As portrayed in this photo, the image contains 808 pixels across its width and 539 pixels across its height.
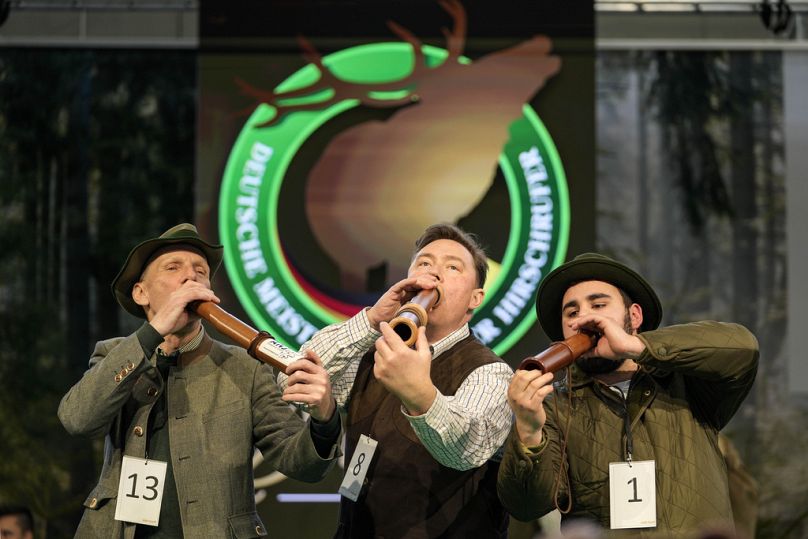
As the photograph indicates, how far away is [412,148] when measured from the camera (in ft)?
18.0

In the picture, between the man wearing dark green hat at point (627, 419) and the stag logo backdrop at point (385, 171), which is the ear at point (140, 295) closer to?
the man wearing dark green hat at point (627, 419)

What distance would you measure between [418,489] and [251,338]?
2.12ft

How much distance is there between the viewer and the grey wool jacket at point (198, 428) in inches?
126

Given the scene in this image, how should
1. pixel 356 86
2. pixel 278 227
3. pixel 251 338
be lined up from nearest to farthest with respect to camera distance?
pixel 251 338
pixel 278 227
pixel 356 86

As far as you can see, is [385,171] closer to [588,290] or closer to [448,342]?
[448,342]

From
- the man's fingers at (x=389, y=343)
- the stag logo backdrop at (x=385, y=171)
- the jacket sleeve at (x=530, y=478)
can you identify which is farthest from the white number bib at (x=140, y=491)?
the stag logo backdrop at (x=385, y=171)

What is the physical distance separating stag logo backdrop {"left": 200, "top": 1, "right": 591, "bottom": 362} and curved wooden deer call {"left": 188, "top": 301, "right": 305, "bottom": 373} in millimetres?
2011

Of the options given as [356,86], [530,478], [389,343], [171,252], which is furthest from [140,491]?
[356,86]

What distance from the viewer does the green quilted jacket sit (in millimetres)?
3021

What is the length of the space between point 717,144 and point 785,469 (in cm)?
180

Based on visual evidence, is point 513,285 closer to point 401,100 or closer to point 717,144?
point 401,100

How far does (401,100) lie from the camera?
5512 mm

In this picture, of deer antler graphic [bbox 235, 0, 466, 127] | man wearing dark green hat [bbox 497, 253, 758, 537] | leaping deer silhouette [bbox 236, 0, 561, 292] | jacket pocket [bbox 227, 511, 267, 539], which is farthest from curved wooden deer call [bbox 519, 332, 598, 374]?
deer antler graphic [bbox 235, 0, 466, 127]

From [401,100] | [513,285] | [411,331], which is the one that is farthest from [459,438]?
[401,100]
